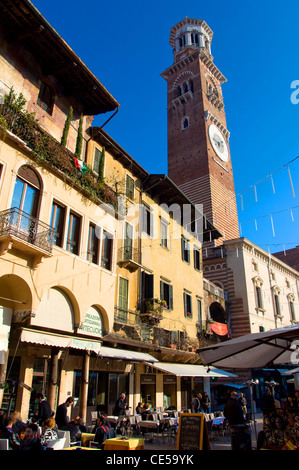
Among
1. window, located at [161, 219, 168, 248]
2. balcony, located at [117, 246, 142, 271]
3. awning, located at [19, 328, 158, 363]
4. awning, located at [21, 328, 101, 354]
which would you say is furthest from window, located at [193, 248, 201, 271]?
awning, located at [21, 328, 101, 354]

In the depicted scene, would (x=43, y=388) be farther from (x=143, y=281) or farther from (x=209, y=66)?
(x=209, y=66)

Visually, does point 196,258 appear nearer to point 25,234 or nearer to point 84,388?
point 84,388

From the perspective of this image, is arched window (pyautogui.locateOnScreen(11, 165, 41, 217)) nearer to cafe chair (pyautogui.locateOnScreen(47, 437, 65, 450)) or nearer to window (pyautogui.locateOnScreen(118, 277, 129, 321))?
window (pyautogui.locateOnScreen(118, 277, 129, 321))

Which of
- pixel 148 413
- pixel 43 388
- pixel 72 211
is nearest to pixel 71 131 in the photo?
pixel 72 211

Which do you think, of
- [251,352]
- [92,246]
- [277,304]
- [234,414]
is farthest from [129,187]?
[277,304]

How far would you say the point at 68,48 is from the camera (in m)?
13.8

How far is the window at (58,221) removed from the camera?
40.9 ft

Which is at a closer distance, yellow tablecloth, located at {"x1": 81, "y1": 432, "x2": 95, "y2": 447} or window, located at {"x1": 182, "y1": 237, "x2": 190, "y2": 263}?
yellow tablecloth, located at {"x1": 81, "y1": 432, "x2": 95, "y2": 447}

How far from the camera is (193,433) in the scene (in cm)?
757

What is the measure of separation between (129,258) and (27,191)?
7.25m

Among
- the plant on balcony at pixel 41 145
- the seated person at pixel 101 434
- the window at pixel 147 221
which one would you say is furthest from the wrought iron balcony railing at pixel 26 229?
the window at pixel 147 221

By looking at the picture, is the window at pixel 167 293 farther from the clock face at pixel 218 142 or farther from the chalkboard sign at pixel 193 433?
the clock face at pixel 218 142

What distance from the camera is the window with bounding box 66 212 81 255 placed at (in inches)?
517

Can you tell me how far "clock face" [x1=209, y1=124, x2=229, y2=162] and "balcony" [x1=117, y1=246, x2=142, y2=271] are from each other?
28821 millimetres
